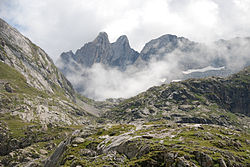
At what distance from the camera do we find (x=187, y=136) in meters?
71.0

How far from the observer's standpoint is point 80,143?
8175cm

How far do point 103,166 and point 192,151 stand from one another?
22369mm

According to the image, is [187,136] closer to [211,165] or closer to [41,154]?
[211,165]

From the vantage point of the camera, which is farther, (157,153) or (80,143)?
(80,143)

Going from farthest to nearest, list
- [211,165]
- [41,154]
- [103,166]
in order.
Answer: [41,154]
[103,166]
[211,165]

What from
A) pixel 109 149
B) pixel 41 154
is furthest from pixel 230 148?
pixel 41 154

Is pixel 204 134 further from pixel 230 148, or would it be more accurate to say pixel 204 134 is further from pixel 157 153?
pixel 157 153

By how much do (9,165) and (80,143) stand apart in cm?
10998

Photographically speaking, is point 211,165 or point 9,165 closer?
point 211,165

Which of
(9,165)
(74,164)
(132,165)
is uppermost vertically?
(132,165)

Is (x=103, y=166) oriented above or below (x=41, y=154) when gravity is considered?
above

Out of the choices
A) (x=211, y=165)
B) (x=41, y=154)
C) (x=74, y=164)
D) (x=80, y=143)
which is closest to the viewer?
(x=211, y=165)

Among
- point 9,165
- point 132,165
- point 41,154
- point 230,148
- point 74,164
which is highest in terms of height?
point 230,148

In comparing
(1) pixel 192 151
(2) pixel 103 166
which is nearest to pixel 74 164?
(2) pixel 103 166
